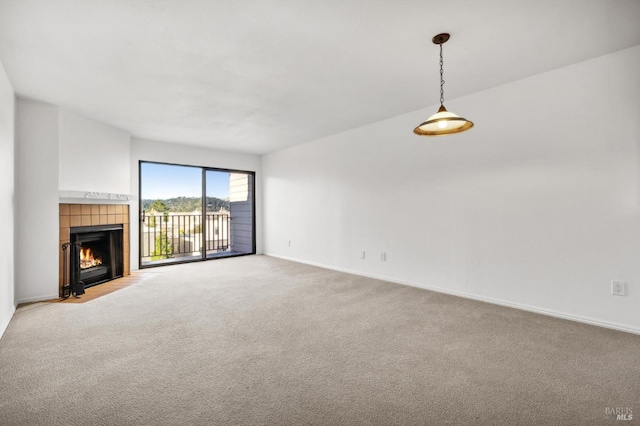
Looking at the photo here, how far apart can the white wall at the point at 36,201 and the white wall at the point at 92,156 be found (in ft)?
0.46

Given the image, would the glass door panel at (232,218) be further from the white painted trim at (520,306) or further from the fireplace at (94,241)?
the white painted trim at (520,306)

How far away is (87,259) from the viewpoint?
454cm

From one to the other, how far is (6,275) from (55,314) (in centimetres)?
59

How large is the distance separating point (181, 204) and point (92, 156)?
214 cm

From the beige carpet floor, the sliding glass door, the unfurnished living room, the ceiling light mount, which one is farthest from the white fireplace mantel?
the ceiling light mount

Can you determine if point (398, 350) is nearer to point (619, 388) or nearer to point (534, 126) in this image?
point (619, 388)

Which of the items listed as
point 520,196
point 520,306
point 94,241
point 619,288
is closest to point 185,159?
point 94,241

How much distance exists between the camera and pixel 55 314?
318 cm

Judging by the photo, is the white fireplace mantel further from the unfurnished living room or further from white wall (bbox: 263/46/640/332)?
white wall (bbox: 263/46/640/332)

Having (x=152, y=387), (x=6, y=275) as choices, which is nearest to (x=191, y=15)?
(x=152, y=387)

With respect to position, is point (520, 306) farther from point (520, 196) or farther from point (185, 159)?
point (185, 159)

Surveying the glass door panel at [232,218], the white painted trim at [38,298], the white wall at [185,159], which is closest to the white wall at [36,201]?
the white painted trim at [38,298]

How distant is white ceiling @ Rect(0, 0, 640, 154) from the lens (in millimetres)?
2051

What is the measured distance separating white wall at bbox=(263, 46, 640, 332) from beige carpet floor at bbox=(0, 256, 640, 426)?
0.40m
